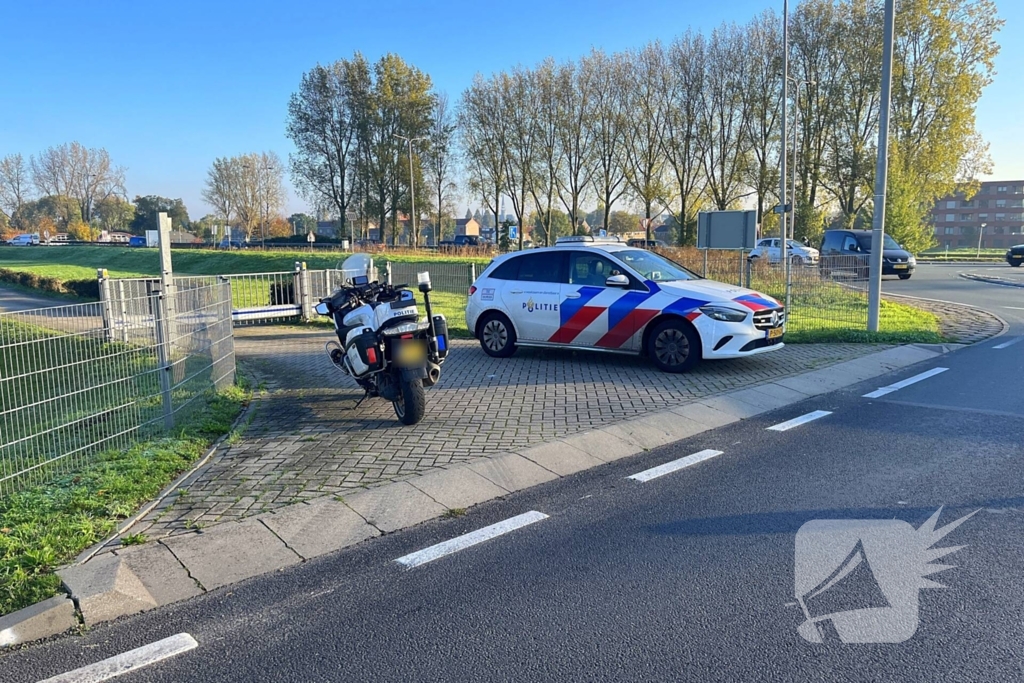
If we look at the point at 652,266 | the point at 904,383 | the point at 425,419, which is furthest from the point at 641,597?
the point at 904,383

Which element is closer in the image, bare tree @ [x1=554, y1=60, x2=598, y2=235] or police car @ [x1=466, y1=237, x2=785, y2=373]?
police car @ [x1=466, y1=237, x2=785, y2=373]

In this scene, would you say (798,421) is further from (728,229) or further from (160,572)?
(728,229)

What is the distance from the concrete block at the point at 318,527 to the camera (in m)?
4.34

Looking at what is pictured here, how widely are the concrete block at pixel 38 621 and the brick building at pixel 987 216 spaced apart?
11619cm

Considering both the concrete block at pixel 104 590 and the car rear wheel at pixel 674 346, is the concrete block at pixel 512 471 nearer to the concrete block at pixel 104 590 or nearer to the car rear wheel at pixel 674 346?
the concrete block at pixel 104 590

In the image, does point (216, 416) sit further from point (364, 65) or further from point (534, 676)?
point (364, 65)

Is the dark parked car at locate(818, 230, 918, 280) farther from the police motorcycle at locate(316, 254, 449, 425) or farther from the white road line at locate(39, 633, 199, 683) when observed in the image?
the white road line at locate(39, 633, 199, 683)

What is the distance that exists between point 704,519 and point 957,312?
15672 millimetres

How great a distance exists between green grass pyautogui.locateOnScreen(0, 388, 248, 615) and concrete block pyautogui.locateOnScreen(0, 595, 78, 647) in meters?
0.08

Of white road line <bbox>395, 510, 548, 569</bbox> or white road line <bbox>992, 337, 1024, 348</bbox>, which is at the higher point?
white road line <bbox>395, 510, 548, 569</bbox>

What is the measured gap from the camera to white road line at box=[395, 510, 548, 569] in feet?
13.6

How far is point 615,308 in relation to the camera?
966cm

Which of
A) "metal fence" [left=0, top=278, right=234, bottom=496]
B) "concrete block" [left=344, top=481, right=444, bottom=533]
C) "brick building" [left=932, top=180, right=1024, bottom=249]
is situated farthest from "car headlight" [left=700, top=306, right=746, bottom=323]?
"brick building" [left=932, top=180, right=1024, bottom=249]

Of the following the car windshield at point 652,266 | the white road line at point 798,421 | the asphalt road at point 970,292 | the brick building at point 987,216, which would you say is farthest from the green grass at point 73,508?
the brick building at point 987,216
